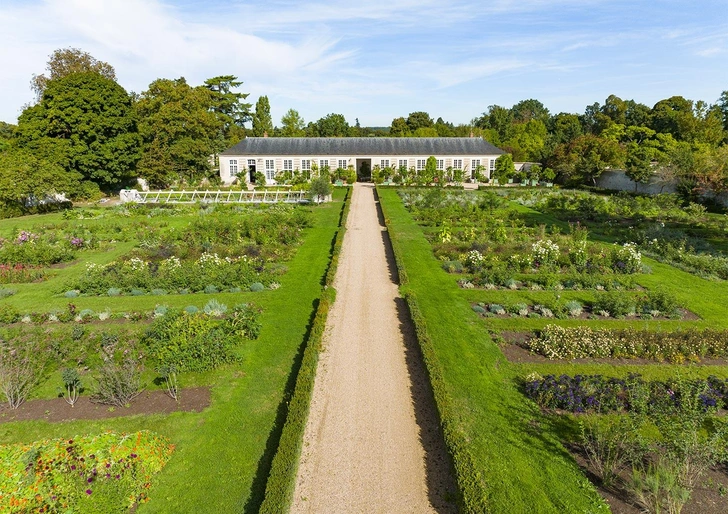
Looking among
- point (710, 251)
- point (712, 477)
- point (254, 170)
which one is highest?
point (254, 170)

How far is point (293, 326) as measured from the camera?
12.9 metres

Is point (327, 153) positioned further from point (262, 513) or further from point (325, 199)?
point (262, 513)

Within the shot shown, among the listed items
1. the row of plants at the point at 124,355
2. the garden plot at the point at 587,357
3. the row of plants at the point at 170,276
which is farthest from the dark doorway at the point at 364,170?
the row of plants at the point at 124,355

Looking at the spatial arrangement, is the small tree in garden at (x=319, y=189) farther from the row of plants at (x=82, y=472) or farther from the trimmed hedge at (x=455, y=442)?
the row of plants at (x=82, y=472)

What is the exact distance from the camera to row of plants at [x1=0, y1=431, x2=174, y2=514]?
22.1 feet

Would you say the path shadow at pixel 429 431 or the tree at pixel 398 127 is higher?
the tree at pixel 398 127

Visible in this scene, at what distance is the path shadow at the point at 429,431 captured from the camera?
7.05 meters

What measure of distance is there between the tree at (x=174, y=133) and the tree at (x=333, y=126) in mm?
24820

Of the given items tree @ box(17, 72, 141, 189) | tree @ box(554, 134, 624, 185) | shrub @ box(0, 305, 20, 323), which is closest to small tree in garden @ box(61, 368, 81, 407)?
shrub @ box(0, 305, 20, 323)

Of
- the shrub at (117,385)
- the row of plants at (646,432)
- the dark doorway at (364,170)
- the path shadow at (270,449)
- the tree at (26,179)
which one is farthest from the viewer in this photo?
the dark doorway at (364,170)

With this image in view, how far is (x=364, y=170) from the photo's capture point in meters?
49.0

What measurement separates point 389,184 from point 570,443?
120ft

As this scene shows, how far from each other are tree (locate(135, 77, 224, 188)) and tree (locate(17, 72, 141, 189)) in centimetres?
284

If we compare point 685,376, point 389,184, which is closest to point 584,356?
point 685,376
